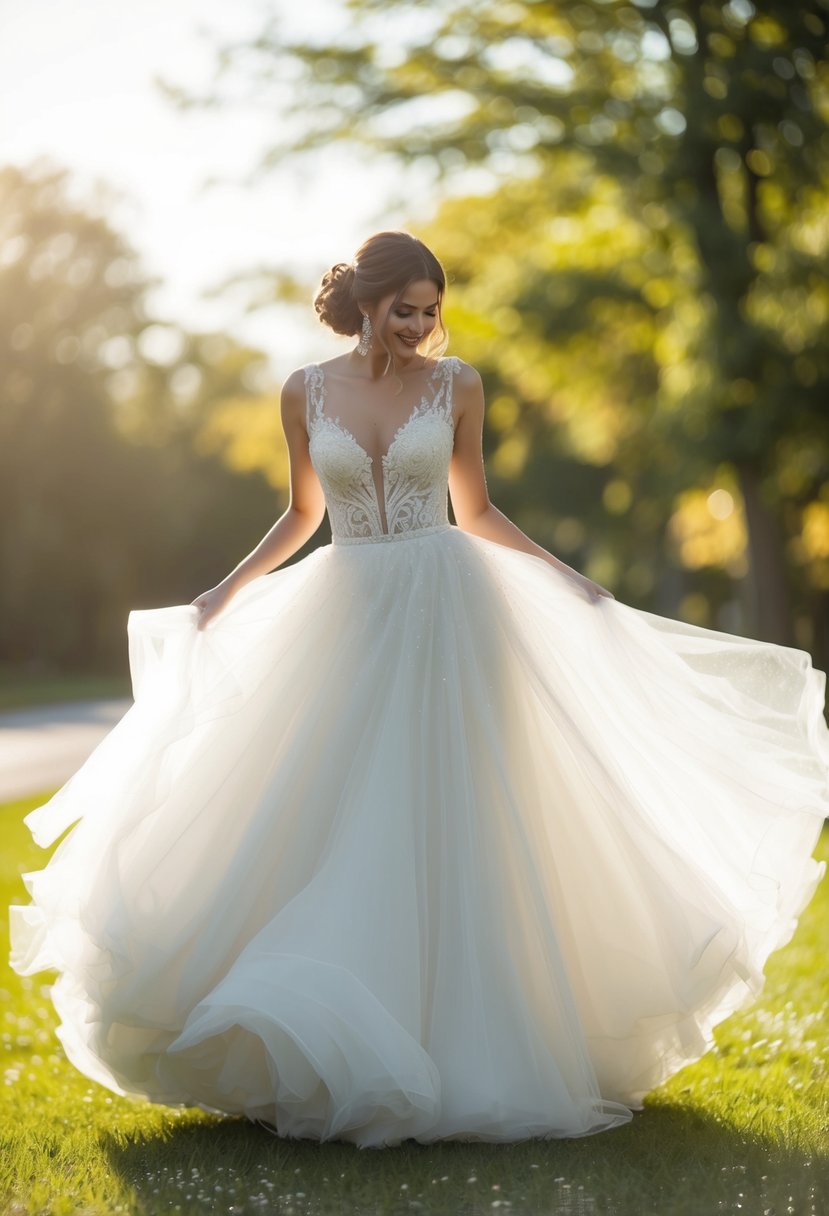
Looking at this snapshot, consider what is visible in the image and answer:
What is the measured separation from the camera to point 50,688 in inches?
1446

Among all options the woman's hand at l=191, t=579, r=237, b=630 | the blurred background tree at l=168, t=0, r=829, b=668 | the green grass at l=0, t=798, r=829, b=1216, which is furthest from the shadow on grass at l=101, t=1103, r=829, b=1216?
the blurred background tree at l=168, t=0, r=829, b=668

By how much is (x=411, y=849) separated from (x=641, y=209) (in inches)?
615

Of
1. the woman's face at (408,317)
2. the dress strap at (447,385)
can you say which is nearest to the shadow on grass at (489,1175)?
the dress strap at (447,385)

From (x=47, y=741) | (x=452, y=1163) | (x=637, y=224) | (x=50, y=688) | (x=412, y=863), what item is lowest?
(x=50, y=688)

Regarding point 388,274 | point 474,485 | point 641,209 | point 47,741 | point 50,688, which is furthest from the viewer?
point 50,688

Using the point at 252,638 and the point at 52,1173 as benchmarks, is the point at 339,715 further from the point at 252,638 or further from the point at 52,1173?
→ the point at 52,1173

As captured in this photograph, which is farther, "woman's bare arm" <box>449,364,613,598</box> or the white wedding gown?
"woman's bare arm" <box>449,364,613,598</box>

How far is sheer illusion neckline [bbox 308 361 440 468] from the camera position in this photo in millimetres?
4879

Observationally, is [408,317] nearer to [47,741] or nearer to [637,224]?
[637,224]

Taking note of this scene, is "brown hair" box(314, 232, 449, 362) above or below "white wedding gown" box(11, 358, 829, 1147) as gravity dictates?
above

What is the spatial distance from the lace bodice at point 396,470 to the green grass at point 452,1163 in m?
2.01

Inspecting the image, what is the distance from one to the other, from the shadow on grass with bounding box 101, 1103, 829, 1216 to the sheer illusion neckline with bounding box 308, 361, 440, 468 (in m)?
2.19

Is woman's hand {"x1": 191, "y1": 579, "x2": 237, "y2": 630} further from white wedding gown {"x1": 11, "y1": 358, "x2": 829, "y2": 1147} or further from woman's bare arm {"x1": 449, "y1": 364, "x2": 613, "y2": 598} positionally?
woman's bare arm {"x1": 449, "y1": 364, "x2": 613, "y2": 598}

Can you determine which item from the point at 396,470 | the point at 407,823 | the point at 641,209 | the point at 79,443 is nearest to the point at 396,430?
the point at 396,470
